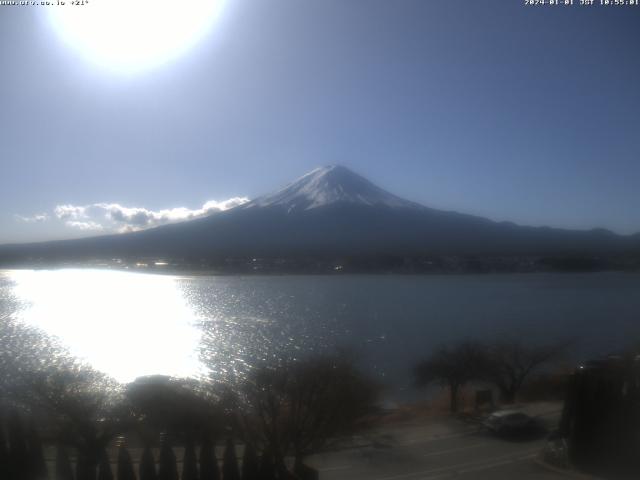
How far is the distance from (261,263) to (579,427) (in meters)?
16.4

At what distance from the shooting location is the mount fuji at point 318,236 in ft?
65.5

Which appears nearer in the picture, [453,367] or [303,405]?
[303,405]

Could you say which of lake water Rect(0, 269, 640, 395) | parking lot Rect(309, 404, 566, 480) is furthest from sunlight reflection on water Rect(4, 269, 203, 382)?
parking lot Rect(309, 404, 566, 480)

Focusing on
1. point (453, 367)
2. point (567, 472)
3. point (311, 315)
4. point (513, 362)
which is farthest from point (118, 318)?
point (567, 472)

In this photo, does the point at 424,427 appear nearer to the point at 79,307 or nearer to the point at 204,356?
the point at 204,356

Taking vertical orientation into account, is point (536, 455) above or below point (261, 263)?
below

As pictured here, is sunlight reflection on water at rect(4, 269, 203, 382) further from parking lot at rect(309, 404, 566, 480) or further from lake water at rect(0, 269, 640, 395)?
parking lot at rect(309, 404, 566, 480)

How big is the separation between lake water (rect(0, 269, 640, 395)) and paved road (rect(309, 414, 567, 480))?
6.80ft

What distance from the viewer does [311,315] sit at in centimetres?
1086

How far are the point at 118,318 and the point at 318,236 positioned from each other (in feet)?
39.9

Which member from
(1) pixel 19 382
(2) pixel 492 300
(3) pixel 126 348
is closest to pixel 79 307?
(3) pixel 126 348

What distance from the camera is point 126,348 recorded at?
7.48m

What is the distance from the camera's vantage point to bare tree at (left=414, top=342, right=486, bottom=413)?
5.27 metres

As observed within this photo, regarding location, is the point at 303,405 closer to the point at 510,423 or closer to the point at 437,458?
the point at 437,458
